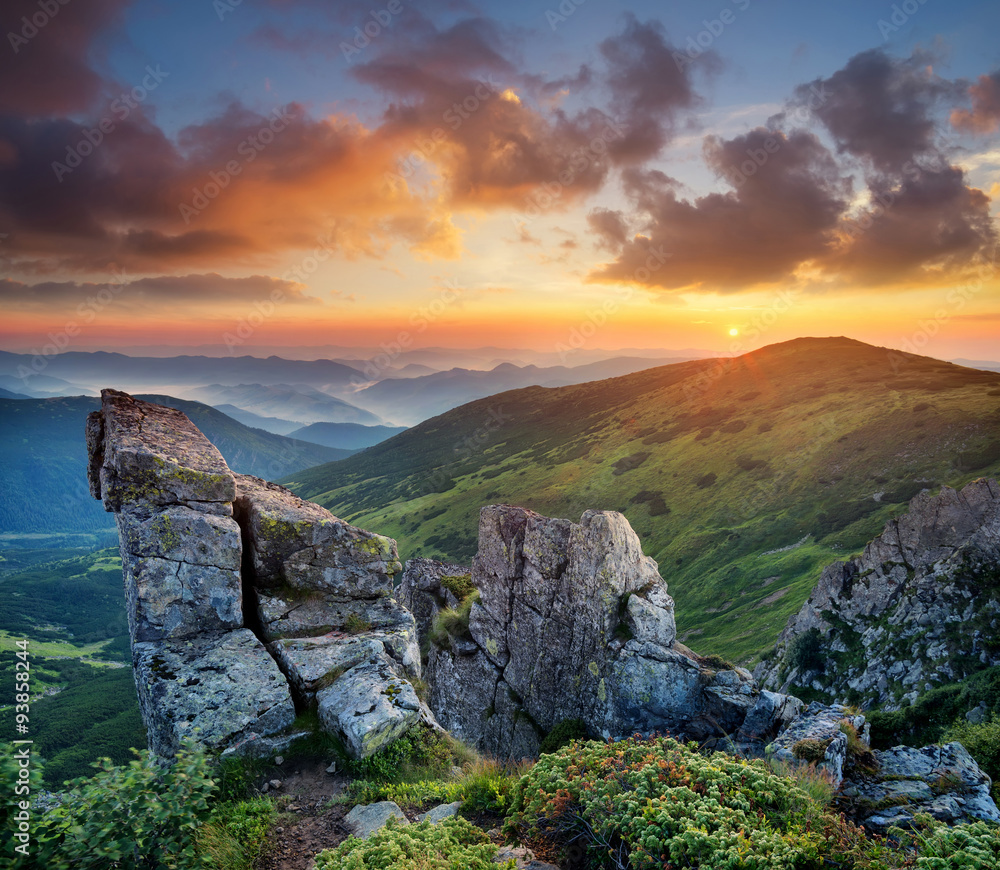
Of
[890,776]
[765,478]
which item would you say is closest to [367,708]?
[890,776]

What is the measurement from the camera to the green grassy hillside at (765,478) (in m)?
88.9

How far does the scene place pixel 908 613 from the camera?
3906 cm

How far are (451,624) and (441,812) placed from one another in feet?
112

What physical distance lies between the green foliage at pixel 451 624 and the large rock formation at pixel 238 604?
88.4 feet

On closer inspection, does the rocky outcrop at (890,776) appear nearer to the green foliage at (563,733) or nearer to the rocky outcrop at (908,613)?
the green foliage at (563,733)

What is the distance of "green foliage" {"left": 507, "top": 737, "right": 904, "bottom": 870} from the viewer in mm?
7645

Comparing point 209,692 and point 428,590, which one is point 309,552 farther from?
point 428,590

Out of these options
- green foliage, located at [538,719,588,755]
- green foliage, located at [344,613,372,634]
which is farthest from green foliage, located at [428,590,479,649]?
green foliage, located at [344,613,372,634]

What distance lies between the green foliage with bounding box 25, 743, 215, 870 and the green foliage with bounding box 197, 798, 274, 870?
1.46 feet

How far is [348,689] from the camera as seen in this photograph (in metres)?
13.5

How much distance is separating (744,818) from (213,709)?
1152 cm

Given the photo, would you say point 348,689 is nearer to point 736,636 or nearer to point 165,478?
point 165,478

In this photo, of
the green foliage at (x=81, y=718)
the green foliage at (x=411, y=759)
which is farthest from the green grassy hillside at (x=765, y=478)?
the green foliage at (x=81, y=718)

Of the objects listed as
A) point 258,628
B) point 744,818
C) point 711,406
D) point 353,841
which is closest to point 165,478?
point 258,628
